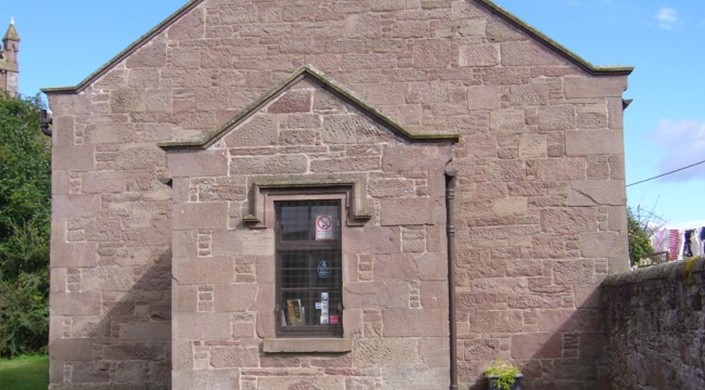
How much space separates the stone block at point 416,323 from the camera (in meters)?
9.56

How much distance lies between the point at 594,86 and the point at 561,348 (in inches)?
143

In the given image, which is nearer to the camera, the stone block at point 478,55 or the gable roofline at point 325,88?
the gable roofline at point 325,88

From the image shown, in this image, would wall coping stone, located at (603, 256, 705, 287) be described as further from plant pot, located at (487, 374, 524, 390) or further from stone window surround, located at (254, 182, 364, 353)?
stone window surround, located at (254, 182, 364, 353)

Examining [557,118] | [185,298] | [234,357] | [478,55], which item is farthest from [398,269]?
[478,55]

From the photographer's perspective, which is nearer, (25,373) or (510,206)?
(510,206)

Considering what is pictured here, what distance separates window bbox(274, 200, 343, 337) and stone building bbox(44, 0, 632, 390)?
2 cm

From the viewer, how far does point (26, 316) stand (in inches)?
1020

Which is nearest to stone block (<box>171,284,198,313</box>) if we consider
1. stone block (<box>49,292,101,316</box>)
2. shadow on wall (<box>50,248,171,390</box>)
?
shadow on wall (<box>50,248,171,390</box>)

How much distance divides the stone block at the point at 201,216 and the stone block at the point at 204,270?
15.7 inches

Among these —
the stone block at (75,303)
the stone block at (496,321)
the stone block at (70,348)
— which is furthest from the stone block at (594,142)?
the stone block at (70,348)

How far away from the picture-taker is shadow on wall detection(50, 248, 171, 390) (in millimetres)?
12062

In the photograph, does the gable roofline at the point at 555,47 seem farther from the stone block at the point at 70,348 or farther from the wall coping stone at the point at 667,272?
the stone block at the point at 70,348

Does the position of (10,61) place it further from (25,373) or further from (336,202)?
(336,202)

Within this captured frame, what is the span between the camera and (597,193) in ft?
37.5
